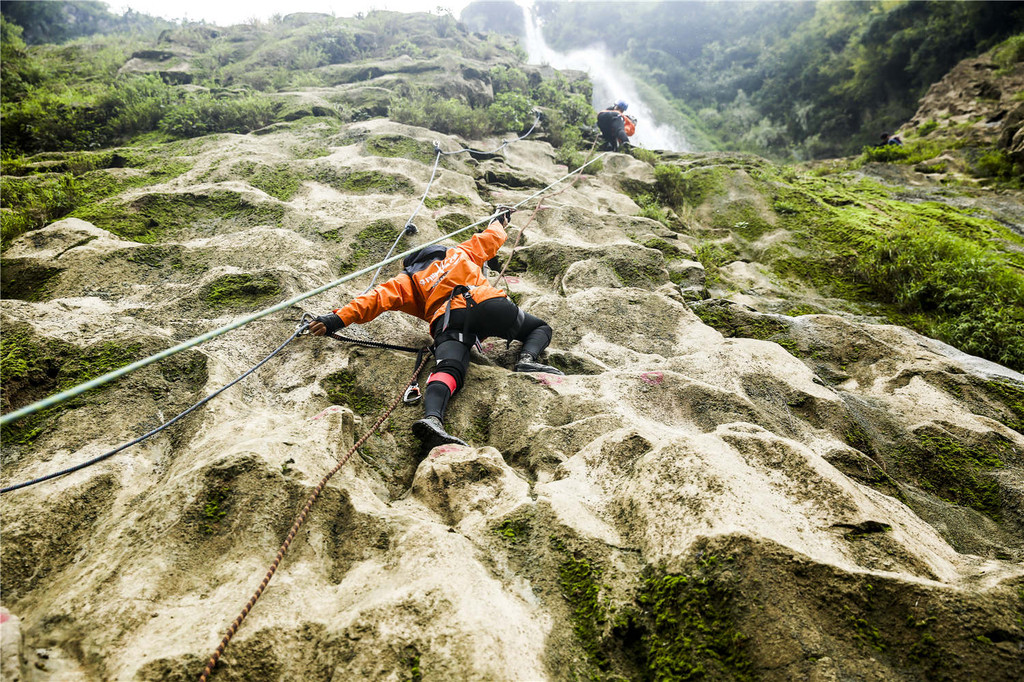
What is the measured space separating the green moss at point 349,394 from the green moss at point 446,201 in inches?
165

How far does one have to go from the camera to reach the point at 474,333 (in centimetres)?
464

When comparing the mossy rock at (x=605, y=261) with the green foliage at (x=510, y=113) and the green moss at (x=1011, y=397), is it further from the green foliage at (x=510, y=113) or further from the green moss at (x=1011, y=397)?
the green foliage at (x=510, y=113)

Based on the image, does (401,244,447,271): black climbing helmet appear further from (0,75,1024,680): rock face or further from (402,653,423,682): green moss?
(402,653,423,682): green moss

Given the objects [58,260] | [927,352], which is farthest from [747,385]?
[58,260]

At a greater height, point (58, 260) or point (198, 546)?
point (58, 260)

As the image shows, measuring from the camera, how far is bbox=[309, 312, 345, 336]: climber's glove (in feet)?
13.8

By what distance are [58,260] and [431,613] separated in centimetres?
617

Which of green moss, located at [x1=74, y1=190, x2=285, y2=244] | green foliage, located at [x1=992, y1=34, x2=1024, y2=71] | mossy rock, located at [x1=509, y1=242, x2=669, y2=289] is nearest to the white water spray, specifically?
green foliage, located at [x1=992, y1=34, x2=1024, y2=71]

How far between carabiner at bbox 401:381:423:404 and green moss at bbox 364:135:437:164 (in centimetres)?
676

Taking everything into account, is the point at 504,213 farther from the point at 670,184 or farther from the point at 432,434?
the point at 670,184

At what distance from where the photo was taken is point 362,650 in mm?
2029

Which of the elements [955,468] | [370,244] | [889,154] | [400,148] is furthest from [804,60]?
[955,468]

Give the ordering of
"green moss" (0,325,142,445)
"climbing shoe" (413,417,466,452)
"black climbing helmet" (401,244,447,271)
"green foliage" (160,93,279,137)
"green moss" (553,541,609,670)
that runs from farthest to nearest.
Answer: "green foliage" (160,93,279,137) → "black climbing helmet" (401,244,447,271) → "climbing shoe" (413,417,466,452) → "green moss" (0,325,142,445) → "green moss" (553,541,609,670)

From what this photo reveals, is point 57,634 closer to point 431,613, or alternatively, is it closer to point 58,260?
point 431,613
